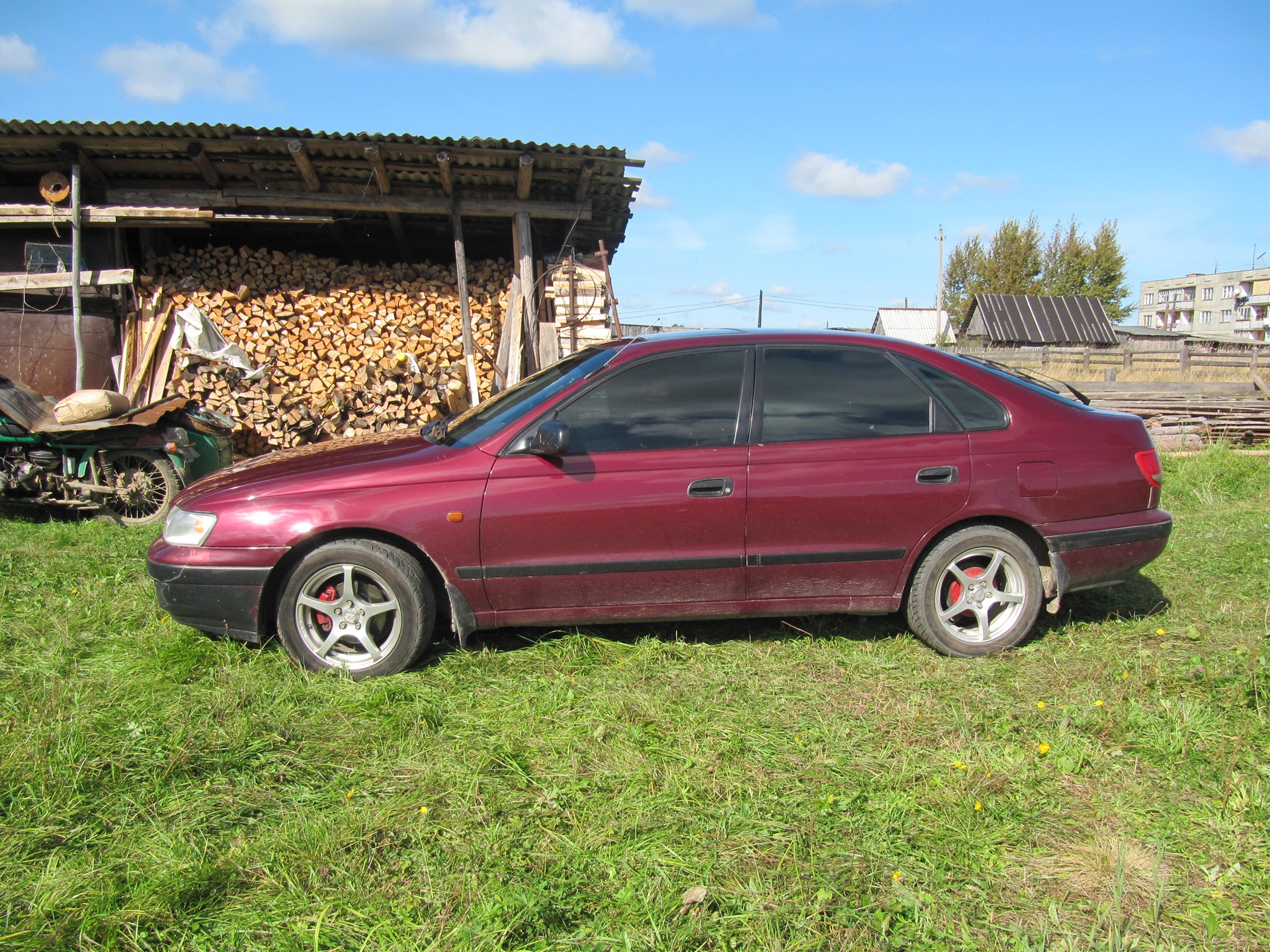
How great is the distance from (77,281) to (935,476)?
30.0ft

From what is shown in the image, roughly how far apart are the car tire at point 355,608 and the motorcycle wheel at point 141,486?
12.9 feet

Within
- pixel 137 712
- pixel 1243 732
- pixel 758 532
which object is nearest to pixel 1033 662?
pixel 1243 732

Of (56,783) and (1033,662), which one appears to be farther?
(1033,662)

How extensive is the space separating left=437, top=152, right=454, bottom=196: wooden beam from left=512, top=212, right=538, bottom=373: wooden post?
2.74ft

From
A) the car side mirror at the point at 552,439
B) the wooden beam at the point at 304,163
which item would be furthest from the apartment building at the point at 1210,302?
the car side mirror at the point at 552,439

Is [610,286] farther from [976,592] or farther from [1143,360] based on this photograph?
[1143,360]

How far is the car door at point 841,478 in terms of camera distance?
12.9 feet

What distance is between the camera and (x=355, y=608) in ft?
12.4

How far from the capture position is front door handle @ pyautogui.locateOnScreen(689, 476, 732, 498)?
12.7ft

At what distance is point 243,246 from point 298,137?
221cm

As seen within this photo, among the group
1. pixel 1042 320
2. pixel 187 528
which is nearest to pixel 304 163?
pixel 187 528

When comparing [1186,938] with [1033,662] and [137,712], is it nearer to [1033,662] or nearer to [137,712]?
[1033,662]

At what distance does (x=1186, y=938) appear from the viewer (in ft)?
7.22

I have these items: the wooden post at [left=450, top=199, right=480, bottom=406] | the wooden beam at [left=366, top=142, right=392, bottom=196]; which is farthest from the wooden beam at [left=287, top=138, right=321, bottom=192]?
the wooden post at [left=450, top=199, right=480, bottom=406]
